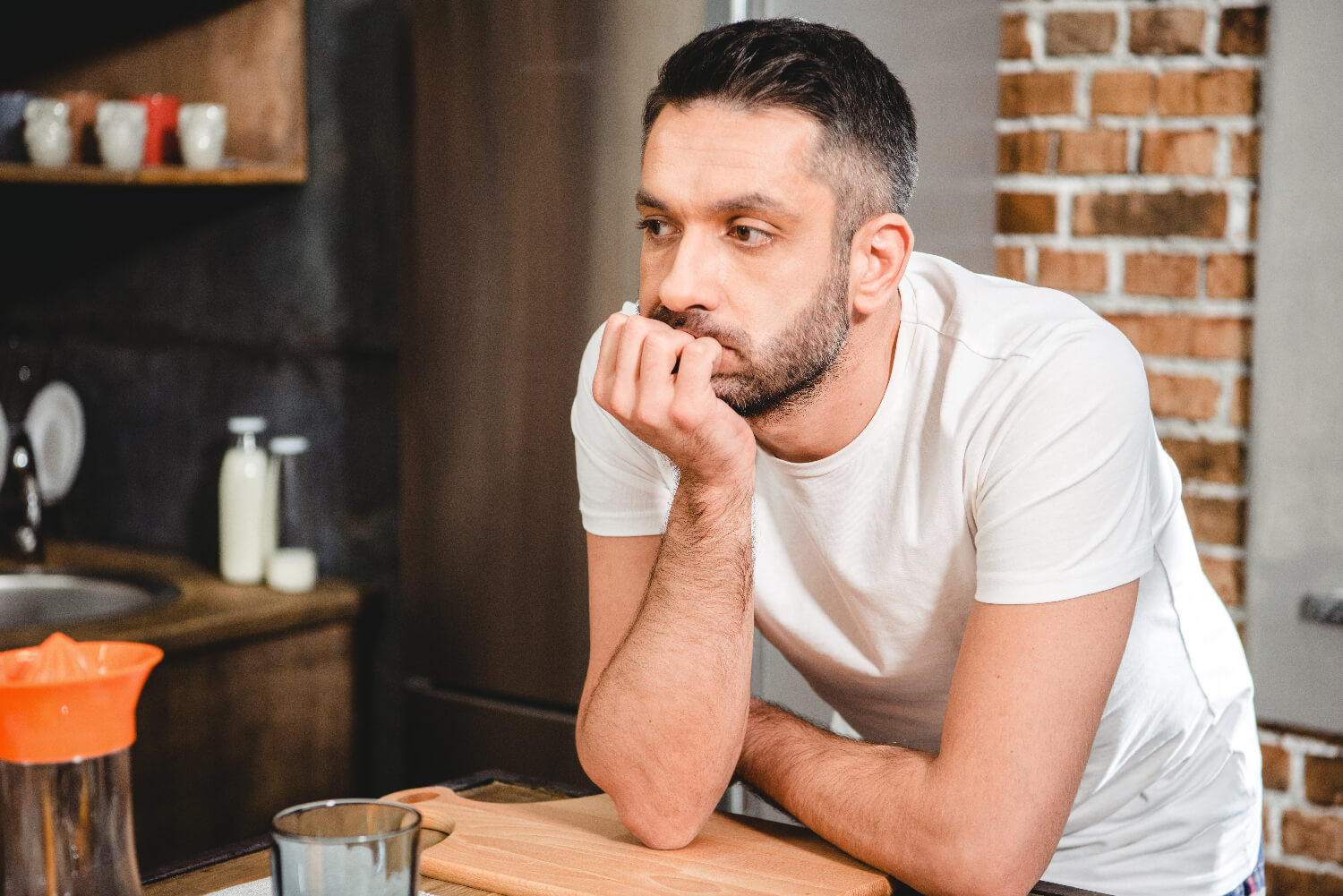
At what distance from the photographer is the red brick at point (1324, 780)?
1.85m

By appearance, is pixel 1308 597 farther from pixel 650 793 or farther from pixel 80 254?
pixel 80 254

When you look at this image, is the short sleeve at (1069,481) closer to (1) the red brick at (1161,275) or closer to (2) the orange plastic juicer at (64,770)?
(2) the orange plastic juicer at (64,770)

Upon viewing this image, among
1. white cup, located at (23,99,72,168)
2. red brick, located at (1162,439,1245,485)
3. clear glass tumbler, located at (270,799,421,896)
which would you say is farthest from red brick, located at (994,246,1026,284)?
clear glass tumbler, located at (270,799,421,896)

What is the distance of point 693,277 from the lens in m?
1.12

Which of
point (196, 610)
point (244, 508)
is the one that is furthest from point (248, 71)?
point (196, 610)

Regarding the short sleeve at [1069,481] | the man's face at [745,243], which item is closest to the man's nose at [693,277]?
the man's face at [745,243]

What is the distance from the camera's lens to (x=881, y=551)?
47.8 inches

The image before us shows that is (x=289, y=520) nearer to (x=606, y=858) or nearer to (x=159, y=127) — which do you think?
(x=159, y=127)

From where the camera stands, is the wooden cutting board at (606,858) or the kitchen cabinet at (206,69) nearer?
the wooden cutting board at (606,858)

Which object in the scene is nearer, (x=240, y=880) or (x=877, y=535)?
(x=240, y=880)

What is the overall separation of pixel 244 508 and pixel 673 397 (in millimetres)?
1142

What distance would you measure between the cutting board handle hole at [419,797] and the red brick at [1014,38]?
57.1 inches

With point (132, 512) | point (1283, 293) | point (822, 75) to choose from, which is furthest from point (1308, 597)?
point (132, 512)

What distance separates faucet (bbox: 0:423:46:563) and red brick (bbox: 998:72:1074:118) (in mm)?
1613
